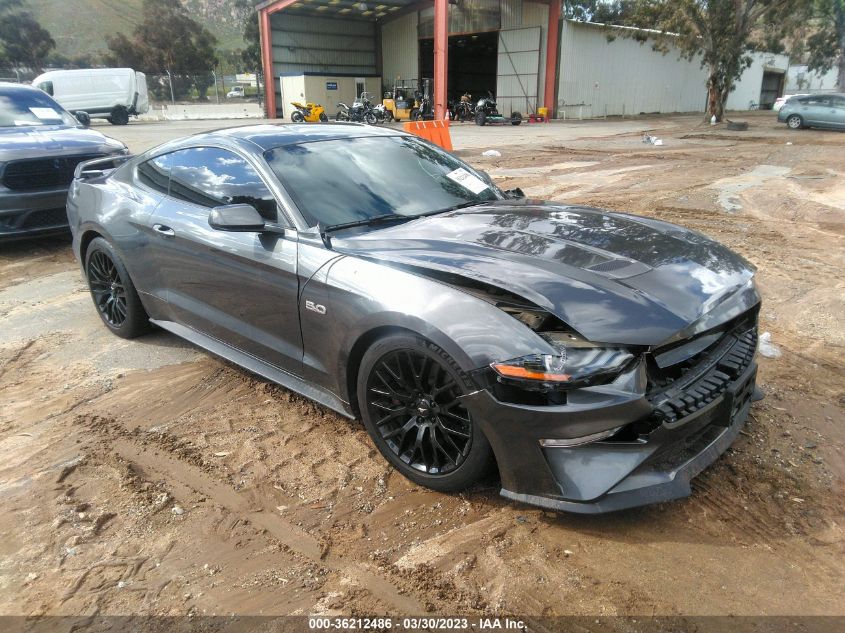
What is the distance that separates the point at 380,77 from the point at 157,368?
1602 inches

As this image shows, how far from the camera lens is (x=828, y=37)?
1932 inches

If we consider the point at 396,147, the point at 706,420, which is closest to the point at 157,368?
the point at 396,147

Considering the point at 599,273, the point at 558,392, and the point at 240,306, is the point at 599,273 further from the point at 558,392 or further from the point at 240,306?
the point at 240,306

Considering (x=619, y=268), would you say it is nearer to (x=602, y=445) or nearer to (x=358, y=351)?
(x=602, y=445)

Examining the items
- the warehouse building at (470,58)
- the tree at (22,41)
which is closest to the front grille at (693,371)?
the warehouse building at (470,58)

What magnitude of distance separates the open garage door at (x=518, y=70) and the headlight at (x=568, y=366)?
35.0 metres

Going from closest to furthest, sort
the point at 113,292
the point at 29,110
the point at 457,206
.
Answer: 1. the point at 457,206
2. the point at 113,292
3. the point at 29,110

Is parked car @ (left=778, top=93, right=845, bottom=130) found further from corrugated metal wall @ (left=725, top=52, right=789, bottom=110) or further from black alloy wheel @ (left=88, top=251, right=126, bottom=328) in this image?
black alloy wheel @ (left=88, top=251, right=126, bottom=328)

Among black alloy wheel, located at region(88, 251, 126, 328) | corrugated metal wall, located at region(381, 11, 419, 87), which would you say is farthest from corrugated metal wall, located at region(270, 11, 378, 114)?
black alloy wheel, located at region(88, 251, 126, 328)

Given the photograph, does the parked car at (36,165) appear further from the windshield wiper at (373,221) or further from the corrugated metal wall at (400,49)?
the corrugated metal wall at (400,49)

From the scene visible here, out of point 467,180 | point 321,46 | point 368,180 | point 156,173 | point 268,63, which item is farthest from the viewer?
point 321,46

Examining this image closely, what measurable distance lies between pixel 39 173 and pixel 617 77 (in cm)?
3719

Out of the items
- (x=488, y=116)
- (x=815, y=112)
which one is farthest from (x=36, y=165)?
(x=815, y=112)

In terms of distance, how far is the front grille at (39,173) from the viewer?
22.6 feet
